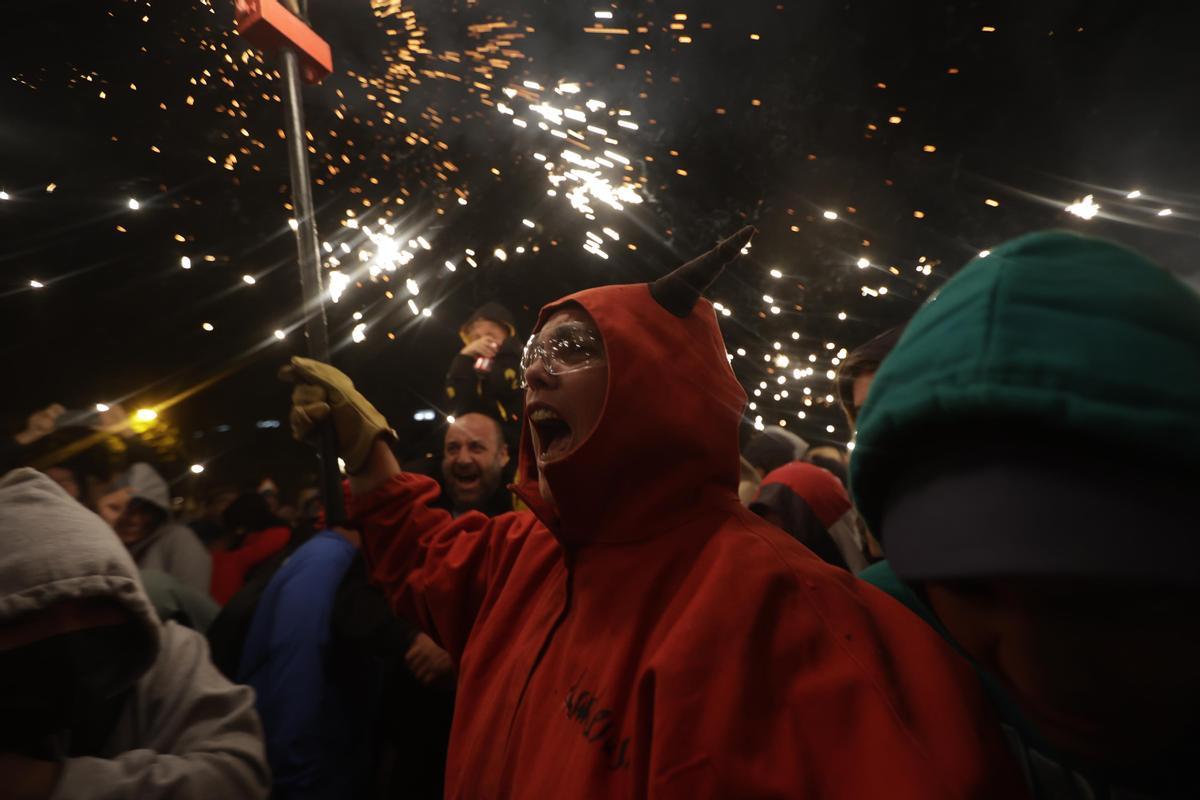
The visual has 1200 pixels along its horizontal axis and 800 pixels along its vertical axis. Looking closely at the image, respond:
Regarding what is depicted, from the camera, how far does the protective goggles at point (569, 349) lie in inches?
63.0

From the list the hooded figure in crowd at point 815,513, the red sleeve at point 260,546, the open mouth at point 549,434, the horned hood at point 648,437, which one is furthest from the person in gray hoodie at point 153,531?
the hooded figure in crowd at point 815,513

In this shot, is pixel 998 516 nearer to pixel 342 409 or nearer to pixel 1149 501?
pixel 1149 501

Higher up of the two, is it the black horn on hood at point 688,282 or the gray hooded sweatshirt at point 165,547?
the black horn on hood at point 688,282

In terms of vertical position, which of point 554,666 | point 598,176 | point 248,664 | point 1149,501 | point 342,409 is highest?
point 598,176

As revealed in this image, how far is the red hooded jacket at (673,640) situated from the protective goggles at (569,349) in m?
0.09

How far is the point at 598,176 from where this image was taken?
8516 millimetres

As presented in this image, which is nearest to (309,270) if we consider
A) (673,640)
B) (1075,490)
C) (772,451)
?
(673,640)

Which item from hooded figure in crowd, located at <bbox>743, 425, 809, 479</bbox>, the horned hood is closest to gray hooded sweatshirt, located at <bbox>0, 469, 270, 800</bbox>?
the horned hood

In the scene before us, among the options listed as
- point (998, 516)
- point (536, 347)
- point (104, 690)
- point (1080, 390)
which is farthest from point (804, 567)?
point (104, 690)

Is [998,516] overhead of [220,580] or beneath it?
overhead

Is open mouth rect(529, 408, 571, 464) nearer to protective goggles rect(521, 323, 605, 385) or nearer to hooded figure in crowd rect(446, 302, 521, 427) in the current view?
protective goggles rect(521, 323, 605, 385)

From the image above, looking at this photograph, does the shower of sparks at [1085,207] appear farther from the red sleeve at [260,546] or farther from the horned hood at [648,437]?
the red sleeve at [260,546]

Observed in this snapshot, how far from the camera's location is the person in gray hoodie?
13.0 feet

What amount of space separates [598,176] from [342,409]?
7.22 meters
